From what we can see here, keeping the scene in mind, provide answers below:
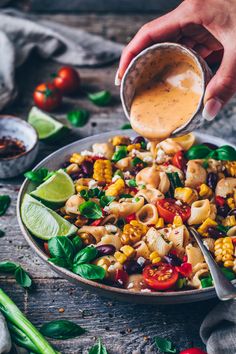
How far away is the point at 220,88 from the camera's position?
10.9 feet

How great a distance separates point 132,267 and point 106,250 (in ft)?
0.57

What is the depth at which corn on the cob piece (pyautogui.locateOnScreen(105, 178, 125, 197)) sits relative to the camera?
3.77 metres

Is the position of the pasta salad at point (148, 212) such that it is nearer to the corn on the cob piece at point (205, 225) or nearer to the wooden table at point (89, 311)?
the corn on the cob piece at point (205, 225)

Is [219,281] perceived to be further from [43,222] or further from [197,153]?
[197,153]

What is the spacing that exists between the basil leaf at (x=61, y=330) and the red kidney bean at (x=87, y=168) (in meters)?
1.05

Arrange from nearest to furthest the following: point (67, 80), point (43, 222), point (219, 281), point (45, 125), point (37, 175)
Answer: point (219, 281)
point (43, 222)
point (37, 175)
point (45, 125)
point (67, 80)

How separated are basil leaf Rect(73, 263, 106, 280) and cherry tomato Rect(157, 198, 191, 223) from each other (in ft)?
1.90

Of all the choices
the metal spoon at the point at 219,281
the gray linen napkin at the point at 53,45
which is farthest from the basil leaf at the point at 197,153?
the gray linen napkin at the point at 53,45

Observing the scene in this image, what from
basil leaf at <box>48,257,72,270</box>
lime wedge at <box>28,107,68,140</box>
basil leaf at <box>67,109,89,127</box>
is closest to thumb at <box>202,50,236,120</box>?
basil leaf at <box>48,257,72,270</box>

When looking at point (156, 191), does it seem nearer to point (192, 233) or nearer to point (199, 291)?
point (192, 233)

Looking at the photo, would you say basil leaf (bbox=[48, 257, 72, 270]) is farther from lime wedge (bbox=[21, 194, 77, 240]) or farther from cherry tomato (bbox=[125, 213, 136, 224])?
cherry tomato (bbox=[125, 213, 136, 224])

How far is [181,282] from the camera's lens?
326 cm

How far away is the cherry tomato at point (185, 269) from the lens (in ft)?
10.9

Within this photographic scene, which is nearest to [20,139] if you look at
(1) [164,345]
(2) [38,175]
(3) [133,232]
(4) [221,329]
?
(2) [38,175]
